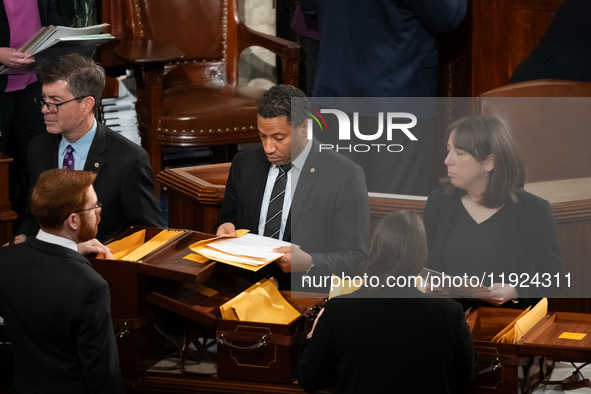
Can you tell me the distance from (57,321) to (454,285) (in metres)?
1.08

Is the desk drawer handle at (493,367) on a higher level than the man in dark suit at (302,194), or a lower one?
lower

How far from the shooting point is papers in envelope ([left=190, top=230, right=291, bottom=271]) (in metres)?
2.02

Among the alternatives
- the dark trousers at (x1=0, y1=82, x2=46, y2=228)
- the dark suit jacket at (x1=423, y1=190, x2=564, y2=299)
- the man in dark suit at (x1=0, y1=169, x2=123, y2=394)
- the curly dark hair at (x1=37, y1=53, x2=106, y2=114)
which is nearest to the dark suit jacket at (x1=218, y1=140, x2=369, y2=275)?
the dark suit jacket at (x1=423, y1=190, x2=564, y2=299)

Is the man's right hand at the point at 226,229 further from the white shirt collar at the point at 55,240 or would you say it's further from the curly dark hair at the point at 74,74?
the curly dark hair at the point at 74,74

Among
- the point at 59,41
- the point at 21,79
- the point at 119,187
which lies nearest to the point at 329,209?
the point at 119,187

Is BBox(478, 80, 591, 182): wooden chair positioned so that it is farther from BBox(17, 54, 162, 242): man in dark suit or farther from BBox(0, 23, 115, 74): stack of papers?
BBox(0, 23, 115, 74): stack of papers

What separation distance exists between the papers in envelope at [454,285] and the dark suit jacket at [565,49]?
53.6 inches

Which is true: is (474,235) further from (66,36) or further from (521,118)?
(66,36)

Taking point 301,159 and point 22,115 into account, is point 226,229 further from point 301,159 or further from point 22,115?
point 22,115

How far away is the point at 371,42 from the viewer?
2629 mm

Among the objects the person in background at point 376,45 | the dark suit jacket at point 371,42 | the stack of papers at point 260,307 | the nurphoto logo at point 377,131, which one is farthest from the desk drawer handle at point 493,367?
the dark suit jacket at point 371,42

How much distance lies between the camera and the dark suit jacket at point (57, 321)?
184cm

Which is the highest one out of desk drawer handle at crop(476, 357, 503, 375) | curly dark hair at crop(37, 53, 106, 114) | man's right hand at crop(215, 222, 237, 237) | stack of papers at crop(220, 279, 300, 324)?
curly dark hair at crop(37, 53, 106, 114)

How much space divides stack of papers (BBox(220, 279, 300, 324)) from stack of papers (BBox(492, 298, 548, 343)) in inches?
23.0
